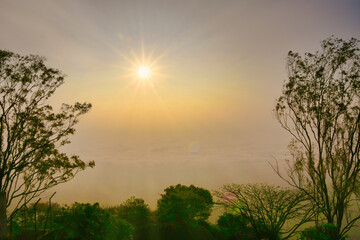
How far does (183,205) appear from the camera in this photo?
3628 centimetres

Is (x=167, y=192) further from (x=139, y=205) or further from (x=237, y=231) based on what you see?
(x=237, y=231)

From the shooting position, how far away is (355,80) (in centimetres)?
2634

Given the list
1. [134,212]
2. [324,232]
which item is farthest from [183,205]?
[324,232]

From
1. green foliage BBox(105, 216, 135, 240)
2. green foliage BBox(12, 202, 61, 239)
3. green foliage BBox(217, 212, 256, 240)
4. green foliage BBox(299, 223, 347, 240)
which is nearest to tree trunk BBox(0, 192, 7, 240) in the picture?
green foliage BBox(12, 202, 61, 239)

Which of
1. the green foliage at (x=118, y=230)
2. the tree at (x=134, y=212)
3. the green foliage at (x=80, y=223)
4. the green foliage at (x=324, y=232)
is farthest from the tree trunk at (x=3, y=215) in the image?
the green foliage at (x=324, y=232)

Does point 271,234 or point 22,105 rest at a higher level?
point 22,105

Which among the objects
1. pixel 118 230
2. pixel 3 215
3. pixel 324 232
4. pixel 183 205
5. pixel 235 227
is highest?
pixel 183 205

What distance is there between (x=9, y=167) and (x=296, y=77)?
33.1 meters

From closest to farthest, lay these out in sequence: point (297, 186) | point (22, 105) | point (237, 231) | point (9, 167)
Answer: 1. point (9, 167)
2. point (22, 105)
3. point (297, 186)
4. point (237, 231)

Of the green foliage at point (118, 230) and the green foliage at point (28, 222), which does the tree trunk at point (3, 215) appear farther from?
the green foliage at point (118, 230)

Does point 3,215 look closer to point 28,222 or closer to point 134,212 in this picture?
point 28,222

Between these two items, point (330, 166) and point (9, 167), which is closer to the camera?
point (9, 167)

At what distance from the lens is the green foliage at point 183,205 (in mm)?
34250

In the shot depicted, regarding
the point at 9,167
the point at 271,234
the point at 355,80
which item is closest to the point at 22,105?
the point at 9,167
